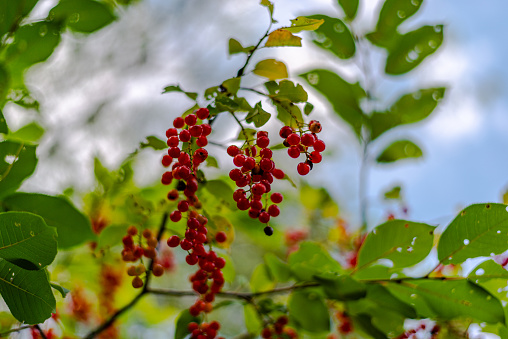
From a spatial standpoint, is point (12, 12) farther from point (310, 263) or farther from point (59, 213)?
point (310, 263)

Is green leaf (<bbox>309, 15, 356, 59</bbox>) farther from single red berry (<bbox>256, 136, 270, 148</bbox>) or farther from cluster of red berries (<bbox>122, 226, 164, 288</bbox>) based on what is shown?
cluster of red berries (<bbox>122, 226, 164, 288</bbox>)

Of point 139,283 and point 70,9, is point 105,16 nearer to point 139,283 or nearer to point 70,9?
point 70,9

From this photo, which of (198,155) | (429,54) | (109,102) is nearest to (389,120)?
(429,54)

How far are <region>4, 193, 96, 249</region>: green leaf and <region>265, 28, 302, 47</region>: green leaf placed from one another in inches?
15.8

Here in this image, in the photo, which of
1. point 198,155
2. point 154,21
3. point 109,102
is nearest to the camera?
point 198,155

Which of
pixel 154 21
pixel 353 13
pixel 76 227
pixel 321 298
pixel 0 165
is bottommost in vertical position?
pixel 154 21

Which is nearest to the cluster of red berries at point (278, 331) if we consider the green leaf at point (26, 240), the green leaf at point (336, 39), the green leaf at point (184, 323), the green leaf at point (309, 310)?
the green leaf at point (309, 310)

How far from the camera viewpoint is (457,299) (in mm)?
704

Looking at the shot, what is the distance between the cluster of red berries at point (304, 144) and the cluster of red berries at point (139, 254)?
0.30m

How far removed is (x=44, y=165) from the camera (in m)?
2.22

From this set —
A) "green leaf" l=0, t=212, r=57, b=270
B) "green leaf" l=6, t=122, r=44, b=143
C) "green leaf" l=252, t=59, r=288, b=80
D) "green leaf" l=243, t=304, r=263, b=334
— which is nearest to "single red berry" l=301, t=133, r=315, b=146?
"green leaf" l=252, t=59, r=288, b=80

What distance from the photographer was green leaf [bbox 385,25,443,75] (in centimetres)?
104

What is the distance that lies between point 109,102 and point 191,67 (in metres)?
0.82

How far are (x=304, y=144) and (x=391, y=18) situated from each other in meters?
0.58
